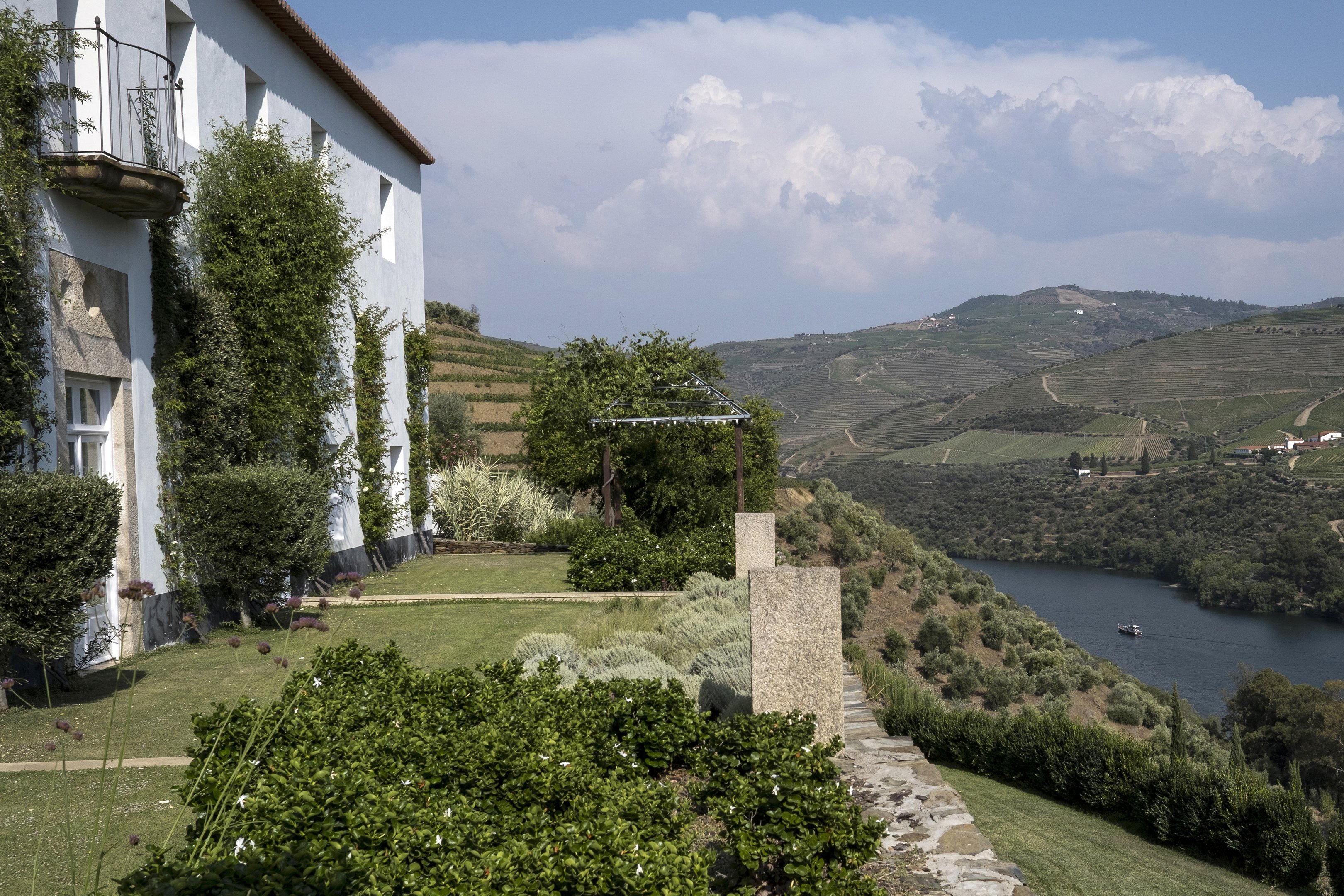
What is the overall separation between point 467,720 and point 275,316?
783cm

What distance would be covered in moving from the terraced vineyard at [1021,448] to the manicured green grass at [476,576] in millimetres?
86580

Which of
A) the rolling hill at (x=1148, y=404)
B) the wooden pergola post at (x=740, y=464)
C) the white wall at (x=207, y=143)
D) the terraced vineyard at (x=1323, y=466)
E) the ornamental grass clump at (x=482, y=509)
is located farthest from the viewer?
the rolling hill at (x=1148, y=404)

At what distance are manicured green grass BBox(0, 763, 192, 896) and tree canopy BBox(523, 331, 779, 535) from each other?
1326 centimetres

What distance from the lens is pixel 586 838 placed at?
11.0 feet

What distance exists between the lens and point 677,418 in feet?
56.7

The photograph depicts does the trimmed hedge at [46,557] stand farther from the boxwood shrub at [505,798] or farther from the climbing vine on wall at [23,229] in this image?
the boxwood shrub at [505,798]

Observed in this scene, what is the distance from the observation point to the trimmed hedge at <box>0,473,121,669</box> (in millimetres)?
6395

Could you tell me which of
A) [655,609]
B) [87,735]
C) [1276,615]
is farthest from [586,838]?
[1276,615]

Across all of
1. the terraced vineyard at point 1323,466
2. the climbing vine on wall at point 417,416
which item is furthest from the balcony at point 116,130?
the terraced vineyard at point 1323,466

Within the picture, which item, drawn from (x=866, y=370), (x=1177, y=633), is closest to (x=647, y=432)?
(x=1177, y=633)

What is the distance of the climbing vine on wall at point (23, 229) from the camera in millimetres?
7199

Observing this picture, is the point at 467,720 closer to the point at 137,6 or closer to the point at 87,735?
the point at 87,735

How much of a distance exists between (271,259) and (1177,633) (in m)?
63.1

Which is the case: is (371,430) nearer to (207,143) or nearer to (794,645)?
(207,143)
